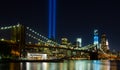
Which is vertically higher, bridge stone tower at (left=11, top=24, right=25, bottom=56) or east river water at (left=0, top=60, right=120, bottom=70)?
bridge stone tower at (left=11, top=24, right=25, bottom=56)

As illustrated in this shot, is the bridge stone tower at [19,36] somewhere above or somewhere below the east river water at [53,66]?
above

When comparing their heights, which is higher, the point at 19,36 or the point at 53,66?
the point at 19,36

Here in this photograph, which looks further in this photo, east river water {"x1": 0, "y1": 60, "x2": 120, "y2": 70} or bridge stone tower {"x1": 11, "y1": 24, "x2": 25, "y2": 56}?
bridge stone tower {"x1": 11, "y1": 24, "x2": 25, "y2": 56}

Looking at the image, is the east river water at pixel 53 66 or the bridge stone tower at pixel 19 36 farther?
the bridge stone tower at pixel 19 36

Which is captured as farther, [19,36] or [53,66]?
[19,36]

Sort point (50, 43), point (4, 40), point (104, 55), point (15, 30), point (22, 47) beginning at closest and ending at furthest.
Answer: point (4, 40)
point (22, 47)
point (15, 30)
point (50, 43)
point (104, 55)

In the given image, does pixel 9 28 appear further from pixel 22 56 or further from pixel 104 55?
pixel 104 55

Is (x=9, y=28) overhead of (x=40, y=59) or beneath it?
overhead

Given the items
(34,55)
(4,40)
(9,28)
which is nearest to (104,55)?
(34,55)
